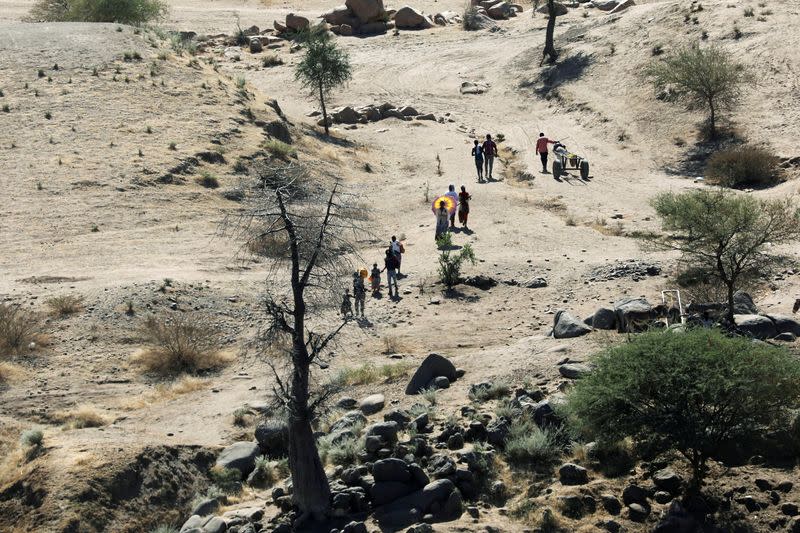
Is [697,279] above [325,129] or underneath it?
underneath

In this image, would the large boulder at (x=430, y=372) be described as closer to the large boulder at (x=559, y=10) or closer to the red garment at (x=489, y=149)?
the red garment at (x=489, y=149)

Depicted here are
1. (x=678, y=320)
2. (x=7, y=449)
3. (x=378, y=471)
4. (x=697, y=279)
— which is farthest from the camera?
(x=697, y=279)

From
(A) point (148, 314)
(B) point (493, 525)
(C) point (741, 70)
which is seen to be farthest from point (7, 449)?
(C) point (741, 70)

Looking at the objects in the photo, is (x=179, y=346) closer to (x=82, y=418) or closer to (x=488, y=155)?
(x=82, y=418)

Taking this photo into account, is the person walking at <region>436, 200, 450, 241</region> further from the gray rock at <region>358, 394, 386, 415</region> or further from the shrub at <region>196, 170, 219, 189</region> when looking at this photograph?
the gray rock at <region>358, 394, 386, 415</region>

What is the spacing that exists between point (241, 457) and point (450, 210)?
1437 centimetres

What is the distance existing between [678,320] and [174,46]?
30446 mm

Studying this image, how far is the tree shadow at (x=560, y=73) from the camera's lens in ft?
163

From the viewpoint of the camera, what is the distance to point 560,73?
165 feet

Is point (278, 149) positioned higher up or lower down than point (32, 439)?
higher up

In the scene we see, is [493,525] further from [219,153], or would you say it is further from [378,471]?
[219,153]

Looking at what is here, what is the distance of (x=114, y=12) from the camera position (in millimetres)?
53594

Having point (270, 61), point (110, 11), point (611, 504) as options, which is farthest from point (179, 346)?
point (270, 61)

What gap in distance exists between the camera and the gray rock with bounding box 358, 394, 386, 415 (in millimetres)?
20609
